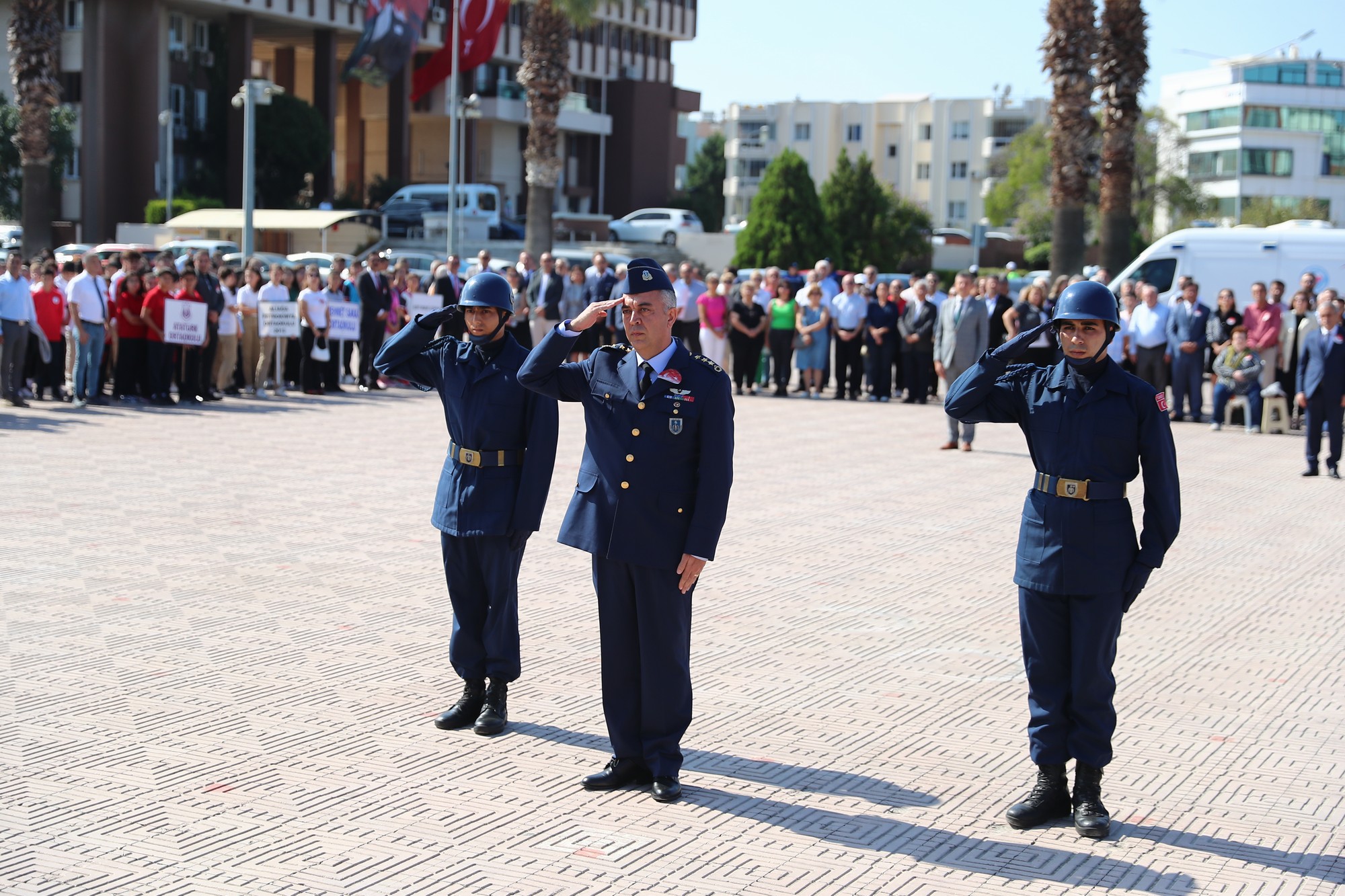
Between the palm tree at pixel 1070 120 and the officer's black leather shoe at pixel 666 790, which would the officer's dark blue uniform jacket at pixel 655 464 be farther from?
the palm tree at pixel 1070 120

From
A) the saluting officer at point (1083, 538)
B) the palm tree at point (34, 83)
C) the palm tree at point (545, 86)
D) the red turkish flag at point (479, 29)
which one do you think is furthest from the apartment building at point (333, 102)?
the saluting officer at point (1083, 538)

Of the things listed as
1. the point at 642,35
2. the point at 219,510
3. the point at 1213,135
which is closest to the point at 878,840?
the point at 219,510

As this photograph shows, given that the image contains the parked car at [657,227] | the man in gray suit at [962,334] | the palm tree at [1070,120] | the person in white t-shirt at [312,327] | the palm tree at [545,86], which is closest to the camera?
the man in gray suit at [962,334]

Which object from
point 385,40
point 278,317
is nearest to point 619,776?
point 278,317

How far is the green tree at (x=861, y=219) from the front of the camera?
54969 mm

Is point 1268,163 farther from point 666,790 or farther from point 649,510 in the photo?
point 666,790

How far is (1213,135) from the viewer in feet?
349

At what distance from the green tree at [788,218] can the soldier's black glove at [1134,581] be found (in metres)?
47.8

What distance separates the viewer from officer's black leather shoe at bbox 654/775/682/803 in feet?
17.4

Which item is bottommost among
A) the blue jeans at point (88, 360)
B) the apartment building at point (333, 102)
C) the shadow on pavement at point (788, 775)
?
the shadow on pavement at point (788, 775)

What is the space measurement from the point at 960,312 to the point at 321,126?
45.3 m

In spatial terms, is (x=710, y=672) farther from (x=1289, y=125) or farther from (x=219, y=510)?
(x=1289, y=125)

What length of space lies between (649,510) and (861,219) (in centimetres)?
5110

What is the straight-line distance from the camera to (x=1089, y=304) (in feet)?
16.9
